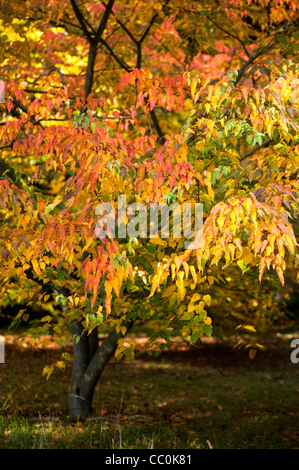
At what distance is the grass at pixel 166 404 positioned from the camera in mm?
5648

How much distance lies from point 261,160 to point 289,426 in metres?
5.16

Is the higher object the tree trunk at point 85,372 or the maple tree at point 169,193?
the maple tree at point 169,193

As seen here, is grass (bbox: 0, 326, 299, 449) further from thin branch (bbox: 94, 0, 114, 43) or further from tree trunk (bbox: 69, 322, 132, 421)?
thin branch (bbox: 94, 0, 114, 43)

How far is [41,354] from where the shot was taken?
1201 centimetres

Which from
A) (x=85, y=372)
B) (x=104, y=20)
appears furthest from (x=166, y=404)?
(x=104, y=20)

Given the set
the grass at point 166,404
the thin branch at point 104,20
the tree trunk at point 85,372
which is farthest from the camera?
the tree trunk at point 85,372

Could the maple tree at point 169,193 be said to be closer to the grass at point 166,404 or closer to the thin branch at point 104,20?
the thin branch at point 104,20

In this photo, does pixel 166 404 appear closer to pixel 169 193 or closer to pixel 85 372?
pixel 85 372

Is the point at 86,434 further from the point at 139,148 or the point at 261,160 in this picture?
the point at 261,160

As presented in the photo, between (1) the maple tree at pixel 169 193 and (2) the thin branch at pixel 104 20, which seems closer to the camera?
(1) the maple tree at pixel 169 193

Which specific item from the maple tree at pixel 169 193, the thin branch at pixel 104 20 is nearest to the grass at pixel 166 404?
the maple tree at pixel 169 193
